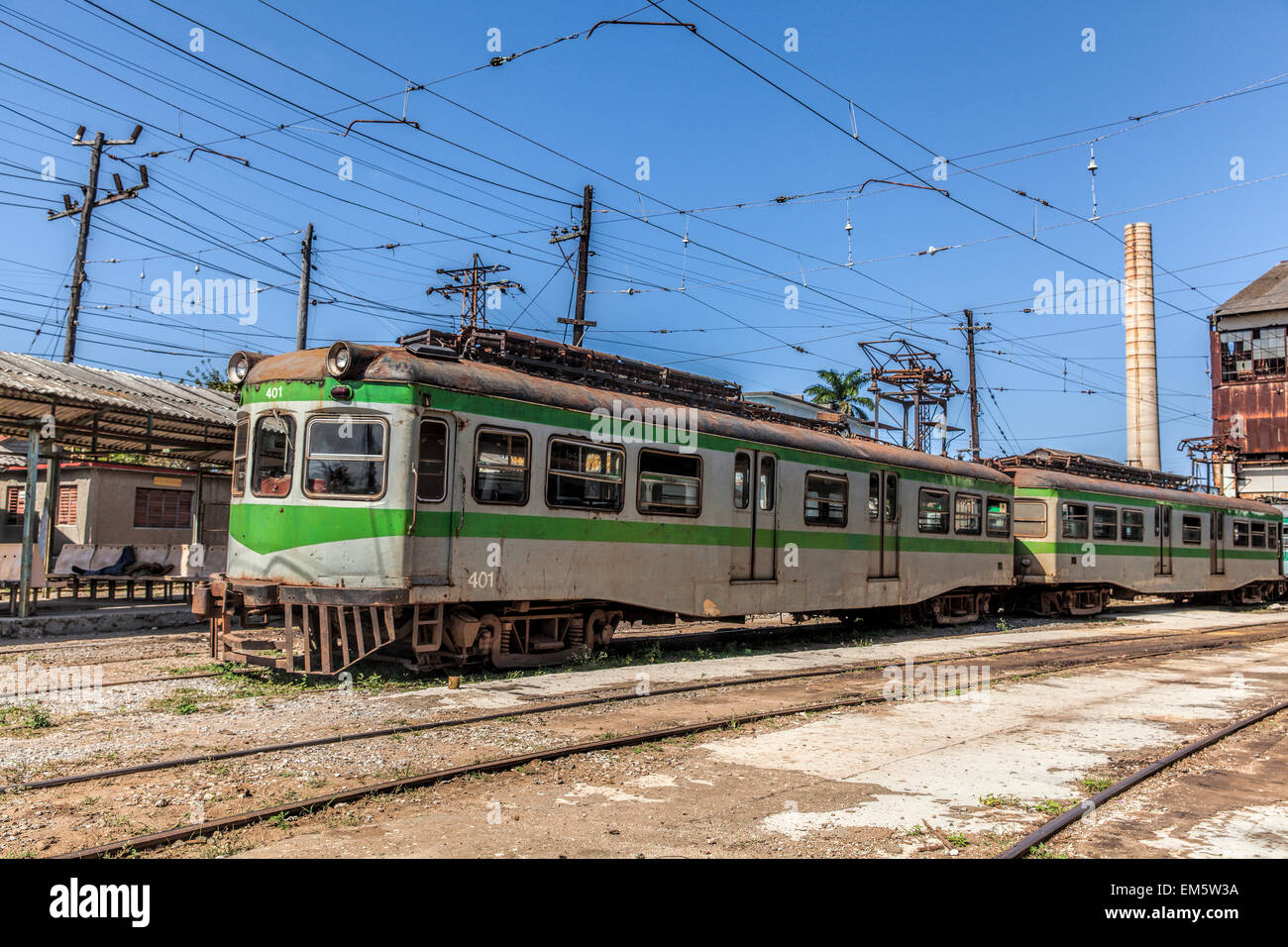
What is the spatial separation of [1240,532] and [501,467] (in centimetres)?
2712

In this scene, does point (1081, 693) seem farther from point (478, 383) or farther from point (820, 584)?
point (478, 383)

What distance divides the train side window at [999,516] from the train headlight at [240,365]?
14.7 metres

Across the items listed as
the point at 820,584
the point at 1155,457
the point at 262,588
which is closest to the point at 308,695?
the point at 262,588

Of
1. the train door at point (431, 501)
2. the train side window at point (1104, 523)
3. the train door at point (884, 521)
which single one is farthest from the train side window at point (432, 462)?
the train side window at point (1104, 523)

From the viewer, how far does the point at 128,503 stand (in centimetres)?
2331

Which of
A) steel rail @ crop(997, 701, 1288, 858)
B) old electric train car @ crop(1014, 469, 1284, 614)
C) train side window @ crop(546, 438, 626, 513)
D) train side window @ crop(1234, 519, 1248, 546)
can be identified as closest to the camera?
steel rail @ crop(997, 701, 1288, 858)

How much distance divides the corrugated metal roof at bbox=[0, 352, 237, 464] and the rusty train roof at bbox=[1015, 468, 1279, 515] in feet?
55.2

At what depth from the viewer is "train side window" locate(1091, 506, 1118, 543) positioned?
2267cm

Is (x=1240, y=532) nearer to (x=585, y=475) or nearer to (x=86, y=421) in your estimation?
(x=585, y=475)

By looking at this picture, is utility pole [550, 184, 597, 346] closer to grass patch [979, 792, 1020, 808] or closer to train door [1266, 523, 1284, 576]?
grass patch [979, 792, 1020, 808]

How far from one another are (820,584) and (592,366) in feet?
17.8

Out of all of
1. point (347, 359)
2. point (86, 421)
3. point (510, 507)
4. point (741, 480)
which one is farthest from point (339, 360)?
point (86, 421)

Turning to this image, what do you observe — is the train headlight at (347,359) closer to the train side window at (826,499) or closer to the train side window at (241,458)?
the train side window at (241,458)

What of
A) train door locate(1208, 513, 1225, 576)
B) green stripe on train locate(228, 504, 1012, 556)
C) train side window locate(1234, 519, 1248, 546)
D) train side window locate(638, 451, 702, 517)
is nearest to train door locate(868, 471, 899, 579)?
green stripe on train locate(228, 504, 1012, 556)
